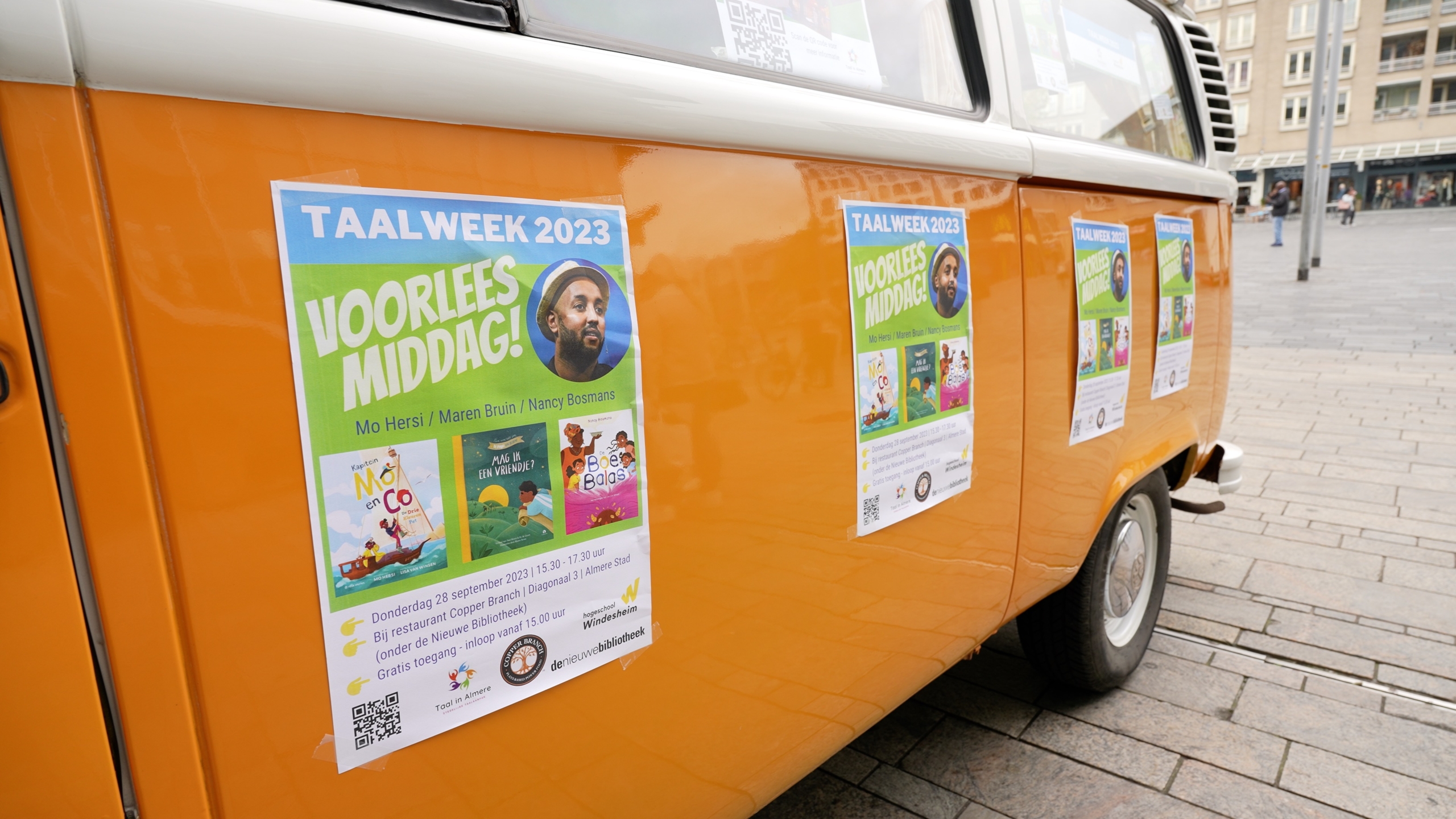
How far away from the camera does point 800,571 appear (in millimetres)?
1507

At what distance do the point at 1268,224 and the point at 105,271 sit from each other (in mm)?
43643

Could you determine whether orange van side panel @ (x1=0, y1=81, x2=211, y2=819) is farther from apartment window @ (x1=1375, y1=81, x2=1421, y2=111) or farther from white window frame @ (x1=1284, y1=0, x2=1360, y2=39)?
apartment window @ (x1=1375, y1=81, x2=1421, y2=111)

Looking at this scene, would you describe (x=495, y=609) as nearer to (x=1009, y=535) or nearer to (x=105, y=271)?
(x=105, y=271)

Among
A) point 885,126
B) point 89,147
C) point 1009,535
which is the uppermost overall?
point 885,126

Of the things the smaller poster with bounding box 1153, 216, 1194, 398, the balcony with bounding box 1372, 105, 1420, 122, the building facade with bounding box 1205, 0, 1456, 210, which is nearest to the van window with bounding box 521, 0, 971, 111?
the smaller poster with bounding box 1153, 216, 1194, 398

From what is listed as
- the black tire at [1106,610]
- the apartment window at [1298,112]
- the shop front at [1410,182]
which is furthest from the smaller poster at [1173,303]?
the apartment window at [1298,112]

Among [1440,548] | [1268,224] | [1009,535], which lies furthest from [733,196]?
[1268,224]

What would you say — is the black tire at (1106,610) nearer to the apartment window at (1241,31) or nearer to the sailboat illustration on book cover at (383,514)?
the sailboat illustration on book cover at (383,514)

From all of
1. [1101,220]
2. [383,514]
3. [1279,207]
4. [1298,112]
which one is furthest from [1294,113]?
[383,514]

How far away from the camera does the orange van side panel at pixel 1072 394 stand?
2.06 metres

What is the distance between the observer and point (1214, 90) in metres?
3.28

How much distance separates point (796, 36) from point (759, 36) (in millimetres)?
105

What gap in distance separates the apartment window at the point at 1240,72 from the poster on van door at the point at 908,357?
56.4 meters

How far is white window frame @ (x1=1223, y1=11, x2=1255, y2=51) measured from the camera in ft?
154
